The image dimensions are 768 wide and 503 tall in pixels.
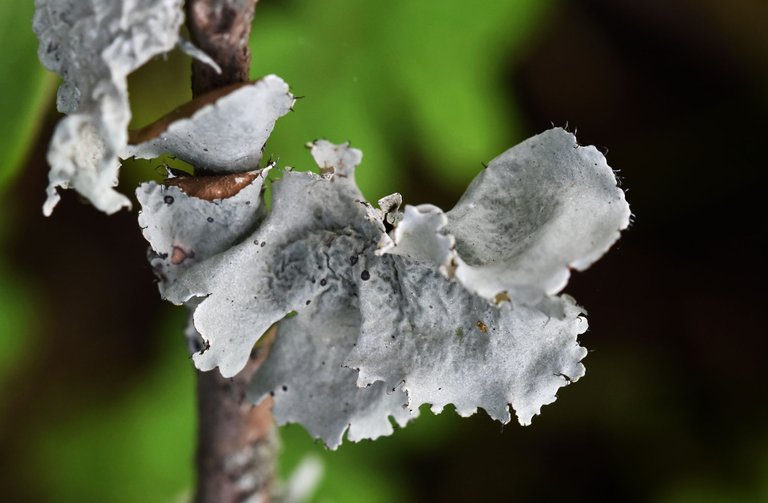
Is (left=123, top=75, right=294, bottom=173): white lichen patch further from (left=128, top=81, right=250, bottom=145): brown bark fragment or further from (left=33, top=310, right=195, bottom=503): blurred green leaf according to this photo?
(left=33, top=310, right=195, bottom=503): blurred green leaf

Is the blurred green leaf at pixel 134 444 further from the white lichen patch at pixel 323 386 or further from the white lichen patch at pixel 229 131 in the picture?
the white lichen patch at pixel 229 131

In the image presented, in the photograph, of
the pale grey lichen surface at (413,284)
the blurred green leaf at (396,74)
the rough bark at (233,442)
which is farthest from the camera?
the blurred green leaf at (396,74)

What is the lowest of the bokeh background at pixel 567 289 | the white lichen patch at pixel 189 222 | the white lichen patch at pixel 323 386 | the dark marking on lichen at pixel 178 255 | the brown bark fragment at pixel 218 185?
the bokeh background at pixel 567 289

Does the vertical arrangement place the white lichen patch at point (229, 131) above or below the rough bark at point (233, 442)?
above

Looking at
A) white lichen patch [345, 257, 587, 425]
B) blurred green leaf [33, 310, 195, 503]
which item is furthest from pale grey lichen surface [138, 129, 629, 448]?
blurred green leaf [33, 310, 195, 503]

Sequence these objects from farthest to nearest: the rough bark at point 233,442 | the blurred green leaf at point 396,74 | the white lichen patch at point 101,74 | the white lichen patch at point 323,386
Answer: the blurred green leaf at point 396,74, the rough bark at point 233,442, the white lichen patch at point 323,386, the white lichen patch at point 101,74

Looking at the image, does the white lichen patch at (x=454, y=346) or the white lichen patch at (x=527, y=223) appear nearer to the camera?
the white lichen patch at (x=527, y=223)

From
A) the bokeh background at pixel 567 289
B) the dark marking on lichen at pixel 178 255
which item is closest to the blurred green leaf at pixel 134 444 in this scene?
the bokeh background at pixel 567 289
